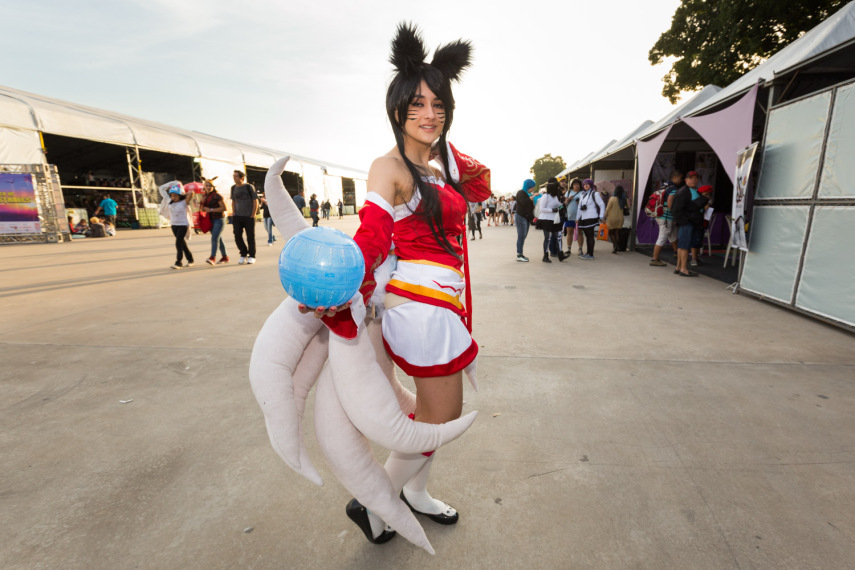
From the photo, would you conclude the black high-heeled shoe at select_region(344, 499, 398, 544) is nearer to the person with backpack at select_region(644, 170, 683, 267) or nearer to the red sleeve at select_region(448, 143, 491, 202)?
the red sleeve at select_region(448, 143, 491, 202)

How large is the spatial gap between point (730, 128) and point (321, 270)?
7.05m

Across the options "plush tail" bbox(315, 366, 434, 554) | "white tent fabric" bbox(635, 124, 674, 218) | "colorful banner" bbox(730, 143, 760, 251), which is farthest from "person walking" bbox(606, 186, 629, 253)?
"plush tail" bbox(315, 366, 434, 554)

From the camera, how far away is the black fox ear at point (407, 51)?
1446mm

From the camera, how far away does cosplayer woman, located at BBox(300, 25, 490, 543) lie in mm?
1349

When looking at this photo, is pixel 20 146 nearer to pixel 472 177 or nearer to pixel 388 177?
pixel 472 177

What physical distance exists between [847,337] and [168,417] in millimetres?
5638

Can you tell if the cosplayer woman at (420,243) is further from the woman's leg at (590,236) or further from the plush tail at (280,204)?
the woman's leg at (590,236)

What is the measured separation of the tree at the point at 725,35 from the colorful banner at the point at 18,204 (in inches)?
931

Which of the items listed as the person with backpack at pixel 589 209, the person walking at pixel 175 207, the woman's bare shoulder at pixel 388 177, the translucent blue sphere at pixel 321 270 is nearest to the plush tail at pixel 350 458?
the translucent blue sphere at pixel 321 270

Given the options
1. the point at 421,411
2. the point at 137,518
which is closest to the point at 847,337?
the point at 421,411

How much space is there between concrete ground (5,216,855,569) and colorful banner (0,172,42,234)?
11124mm

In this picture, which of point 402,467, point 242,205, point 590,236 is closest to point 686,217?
point 590,236

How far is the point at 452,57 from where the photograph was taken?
154 centimetres

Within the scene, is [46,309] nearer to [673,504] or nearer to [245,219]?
[245,219]
